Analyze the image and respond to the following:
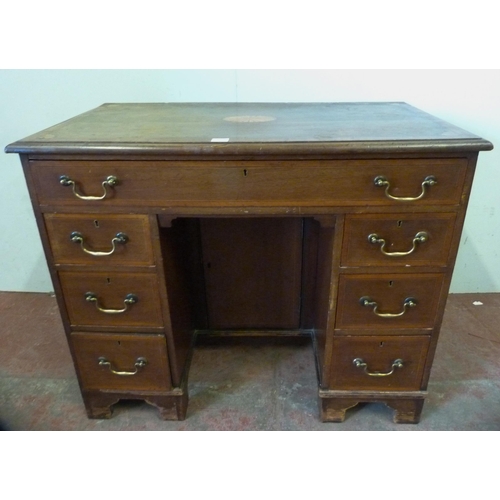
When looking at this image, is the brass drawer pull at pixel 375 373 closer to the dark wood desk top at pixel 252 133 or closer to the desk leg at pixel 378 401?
the desk leg at pixel 378 401

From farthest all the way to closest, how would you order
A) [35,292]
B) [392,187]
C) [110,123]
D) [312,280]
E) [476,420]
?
[35,292] < [312,280] < [476,420] < [110,123] < [392,187]

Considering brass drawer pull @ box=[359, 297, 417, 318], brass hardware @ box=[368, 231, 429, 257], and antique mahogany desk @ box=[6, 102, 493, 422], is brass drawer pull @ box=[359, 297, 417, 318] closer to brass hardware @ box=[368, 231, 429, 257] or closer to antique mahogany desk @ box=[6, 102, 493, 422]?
antique mahogany desk @ box=[6, 102, 493, 422]

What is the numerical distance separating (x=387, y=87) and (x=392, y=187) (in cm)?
80

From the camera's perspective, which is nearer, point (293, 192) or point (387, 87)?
point (293, 192)

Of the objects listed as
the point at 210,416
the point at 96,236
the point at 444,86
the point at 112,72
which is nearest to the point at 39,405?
the point at 210,416

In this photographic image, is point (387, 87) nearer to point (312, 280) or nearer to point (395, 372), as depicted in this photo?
point (312, 280)

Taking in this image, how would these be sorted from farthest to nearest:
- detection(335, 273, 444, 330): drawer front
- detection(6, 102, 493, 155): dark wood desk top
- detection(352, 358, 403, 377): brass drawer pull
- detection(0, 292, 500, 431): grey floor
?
detection(0, 292, 500, 431): grey floor, detection(352, 358, 403, 377): brass drawer pull, detection(335, 273, 444, 330): drawer front, detection(6, 102, 493, 155): dark wood desk top

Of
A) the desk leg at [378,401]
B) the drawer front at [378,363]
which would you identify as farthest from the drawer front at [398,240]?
the desk leg at [378,401]

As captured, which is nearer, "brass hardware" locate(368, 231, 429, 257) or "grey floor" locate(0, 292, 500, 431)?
"brass hardware" locate(368, 231, 429, 257)

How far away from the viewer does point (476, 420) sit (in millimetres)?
1294

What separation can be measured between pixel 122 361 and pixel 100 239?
0.40 metres

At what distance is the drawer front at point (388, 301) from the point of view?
3.52ft

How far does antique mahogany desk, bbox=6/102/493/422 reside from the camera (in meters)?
0.95

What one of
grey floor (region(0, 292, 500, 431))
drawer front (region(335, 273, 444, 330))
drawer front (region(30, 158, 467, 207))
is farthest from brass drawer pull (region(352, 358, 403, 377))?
drawer front (region(30, 158, 467, 207))
